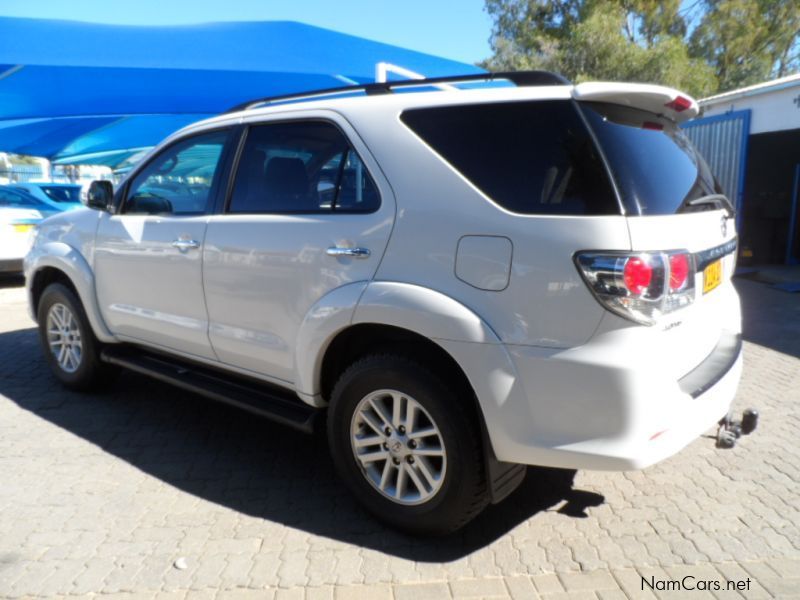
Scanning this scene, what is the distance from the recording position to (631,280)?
2.11 m

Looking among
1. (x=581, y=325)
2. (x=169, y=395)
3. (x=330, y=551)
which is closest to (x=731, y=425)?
(x=581, y=325)

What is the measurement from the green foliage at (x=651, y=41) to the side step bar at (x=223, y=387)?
18.4 meters

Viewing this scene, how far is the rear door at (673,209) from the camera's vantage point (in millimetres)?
2225

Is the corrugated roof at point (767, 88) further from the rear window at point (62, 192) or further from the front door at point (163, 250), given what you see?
the rear window at point (62, 192)

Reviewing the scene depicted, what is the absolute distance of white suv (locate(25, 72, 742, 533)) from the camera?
7.17ft

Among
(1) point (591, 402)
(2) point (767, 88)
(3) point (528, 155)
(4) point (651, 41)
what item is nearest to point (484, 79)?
(3) point (528, 155)

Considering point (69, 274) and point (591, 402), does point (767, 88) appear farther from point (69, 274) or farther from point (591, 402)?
point (69, 274)

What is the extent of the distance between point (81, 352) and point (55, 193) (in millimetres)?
9257

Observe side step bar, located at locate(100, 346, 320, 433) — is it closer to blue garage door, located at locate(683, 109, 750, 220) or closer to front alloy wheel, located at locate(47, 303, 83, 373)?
front alloy wheel, located at locate(47, 303, 83, 373)

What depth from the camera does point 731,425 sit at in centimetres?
274

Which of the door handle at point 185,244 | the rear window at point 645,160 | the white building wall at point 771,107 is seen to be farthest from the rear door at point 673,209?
the white building wall at point 771,107

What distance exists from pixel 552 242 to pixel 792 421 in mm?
2908

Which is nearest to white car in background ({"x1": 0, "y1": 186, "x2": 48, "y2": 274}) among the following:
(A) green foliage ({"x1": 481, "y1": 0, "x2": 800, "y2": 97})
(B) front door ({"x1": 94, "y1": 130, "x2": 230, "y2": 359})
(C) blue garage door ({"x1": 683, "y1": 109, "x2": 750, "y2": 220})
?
(B) front door ({"x1": 94, "y1": 130, "x2": 230, "y2": 359})

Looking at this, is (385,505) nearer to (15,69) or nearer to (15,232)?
(15,69)
